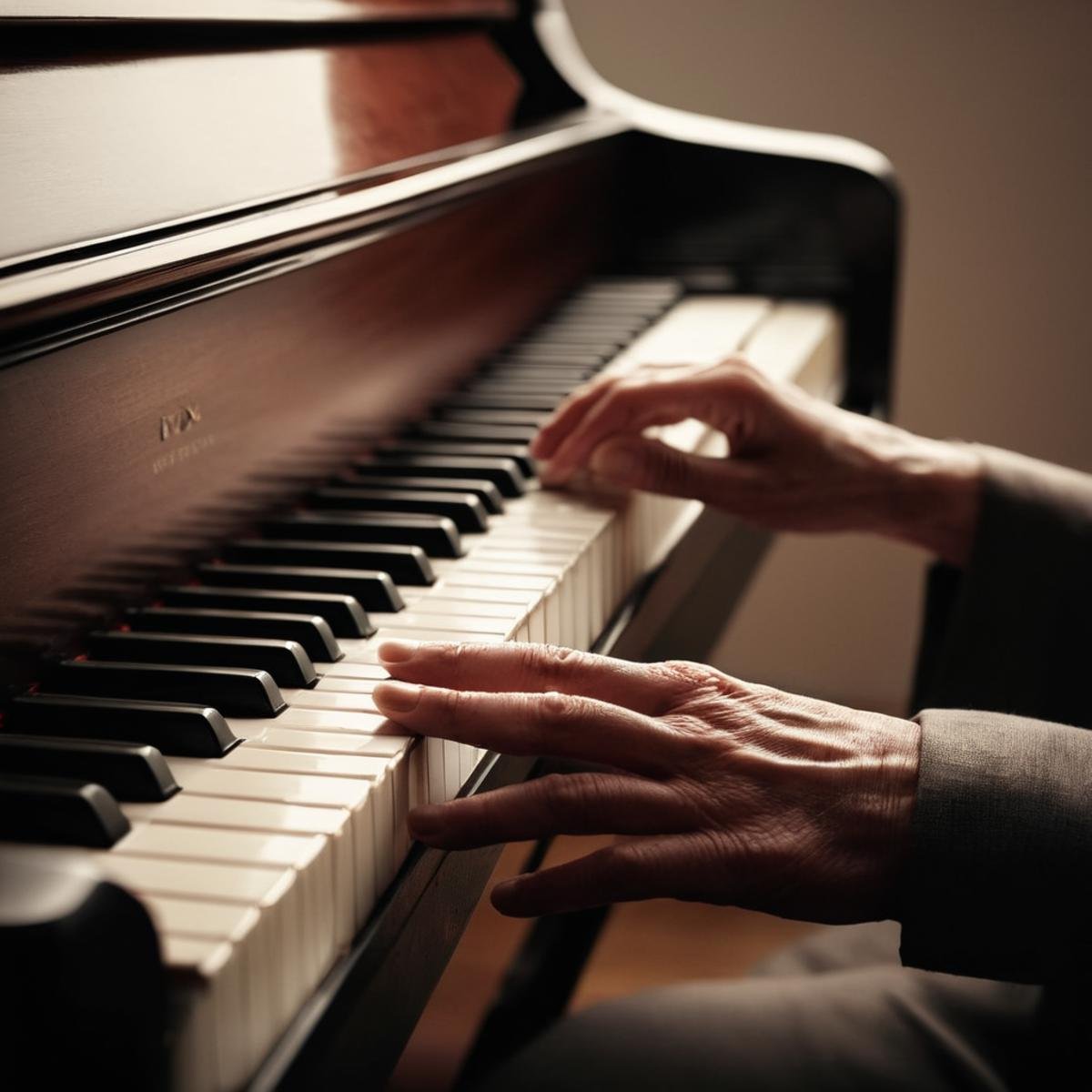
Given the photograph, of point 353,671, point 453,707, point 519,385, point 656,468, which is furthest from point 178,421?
point 519,385

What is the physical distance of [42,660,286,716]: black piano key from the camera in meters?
0.78

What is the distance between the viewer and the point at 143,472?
3.02 feet

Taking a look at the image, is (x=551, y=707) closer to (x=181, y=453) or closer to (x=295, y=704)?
(x=295, y=704)

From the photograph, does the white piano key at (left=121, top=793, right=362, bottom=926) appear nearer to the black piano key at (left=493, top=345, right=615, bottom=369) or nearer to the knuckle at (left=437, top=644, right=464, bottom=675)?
the knuckle at (left=437, top=644, right=464, bottom=675)

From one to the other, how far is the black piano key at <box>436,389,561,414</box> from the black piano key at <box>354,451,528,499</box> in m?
0.17

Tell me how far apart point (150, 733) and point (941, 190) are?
234cm

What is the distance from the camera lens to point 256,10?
1.28 meters

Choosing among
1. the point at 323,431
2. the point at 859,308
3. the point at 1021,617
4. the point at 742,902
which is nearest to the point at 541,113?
the point at 859,308

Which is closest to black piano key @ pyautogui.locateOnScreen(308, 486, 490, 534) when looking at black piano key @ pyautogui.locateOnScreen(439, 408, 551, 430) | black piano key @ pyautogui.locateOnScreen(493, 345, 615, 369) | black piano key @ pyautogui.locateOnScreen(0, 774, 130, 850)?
black piano key @ pyautogui.locateOnScreen(439, 408, 551, 430)

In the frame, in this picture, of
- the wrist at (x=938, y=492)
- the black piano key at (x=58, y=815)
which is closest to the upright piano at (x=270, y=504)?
the black piano key at (x=58, y=815)

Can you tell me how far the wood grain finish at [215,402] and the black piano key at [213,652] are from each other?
0.10 ft

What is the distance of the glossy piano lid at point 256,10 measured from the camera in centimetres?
100

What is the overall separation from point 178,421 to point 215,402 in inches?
2.1

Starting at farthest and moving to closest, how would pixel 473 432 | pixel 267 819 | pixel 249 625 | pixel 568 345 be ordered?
1. pixel 568 345
2. pixel 473 432
3. pixel 249 625
4. pixel 267 819
